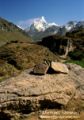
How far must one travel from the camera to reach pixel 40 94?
37.4ft

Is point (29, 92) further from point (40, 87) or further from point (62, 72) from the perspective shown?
point (62, 72)

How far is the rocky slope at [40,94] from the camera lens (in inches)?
441

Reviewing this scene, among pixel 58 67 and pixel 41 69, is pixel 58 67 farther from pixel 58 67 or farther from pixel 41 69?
pixel 41 69

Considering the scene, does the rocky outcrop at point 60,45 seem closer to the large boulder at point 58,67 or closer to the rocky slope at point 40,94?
the large boulder at point 58,67

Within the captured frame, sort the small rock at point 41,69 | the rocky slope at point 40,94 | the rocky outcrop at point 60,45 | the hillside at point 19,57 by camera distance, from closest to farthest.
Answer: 1. the rocky slope at point 40,94
2. the small rock at point 41,69
3. the hillside at point 19,57
4. the rocky outcrop at point 60,45

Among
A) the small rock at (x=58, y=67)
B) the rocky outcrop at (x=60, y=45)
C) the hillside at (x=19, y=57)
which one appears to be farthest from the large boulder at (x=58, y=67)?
the rocky outcrop at (x=60, y=45)

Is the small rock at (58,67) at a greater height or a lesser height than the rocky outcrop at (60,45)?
greater

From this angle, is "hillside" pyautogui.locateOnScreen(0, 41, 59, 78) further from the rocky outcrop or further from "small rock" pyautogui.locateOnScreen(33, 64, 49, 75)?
the rocky outcrop

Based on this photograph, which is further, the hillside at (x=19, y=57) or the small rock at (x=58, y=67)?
the hillside at (x=19, y=57)

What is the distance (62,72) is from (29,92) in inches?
91.7

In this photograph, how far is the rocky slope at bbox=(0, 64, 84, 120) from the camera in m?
11.2

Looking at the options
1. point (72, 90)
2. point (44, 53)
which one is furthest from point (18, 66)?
point (72, 90)

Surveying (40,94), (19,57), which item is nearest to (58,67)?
(40,94)

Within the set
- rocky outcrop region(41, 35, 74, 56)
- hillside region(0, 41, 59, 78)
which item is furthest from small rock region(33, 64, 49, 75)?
rocky outcrop region(41, 35, 74, 56)
